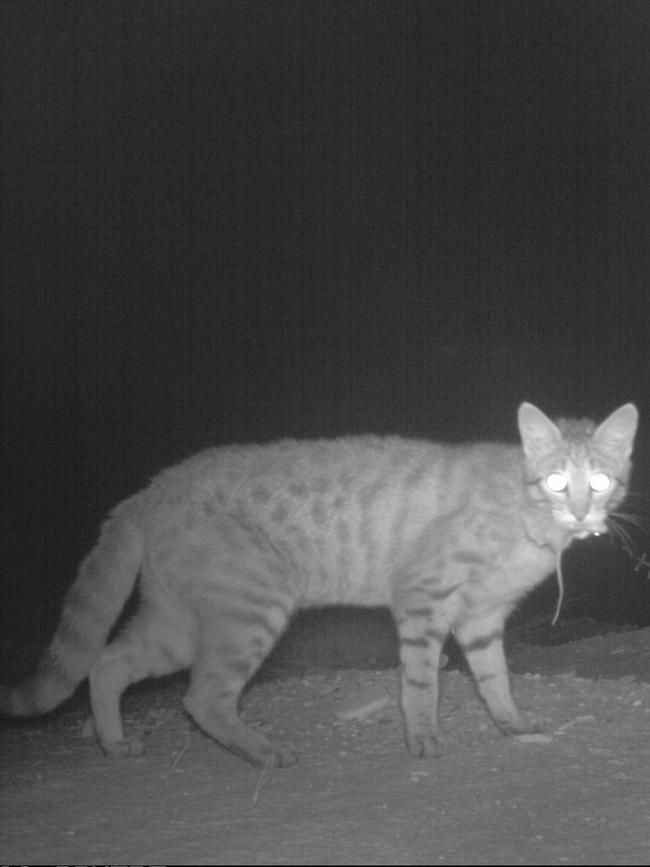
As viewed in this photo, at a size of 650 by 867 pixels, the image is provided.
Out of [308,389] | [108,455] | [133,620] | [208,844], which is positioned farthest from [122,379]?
[208,844]

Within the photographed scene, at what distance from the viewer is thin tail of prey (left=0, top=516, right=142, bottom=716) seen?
5027 mm

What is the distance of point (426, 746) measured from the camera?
462 cm

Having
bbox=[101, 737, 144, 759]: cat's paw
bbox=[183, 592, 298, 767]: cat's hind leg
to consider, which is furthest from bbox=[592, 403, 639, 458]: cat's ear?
bbox=[101, 737, 144, 759]: cat's paw

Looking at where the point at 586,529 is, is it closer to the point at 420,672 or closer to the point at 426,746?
the point at 420,672

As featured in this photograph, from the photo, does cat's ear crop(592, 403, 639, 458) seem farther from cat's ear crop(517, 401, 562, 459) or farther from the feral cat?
cat's ear crop(517, 401, 562, 459)

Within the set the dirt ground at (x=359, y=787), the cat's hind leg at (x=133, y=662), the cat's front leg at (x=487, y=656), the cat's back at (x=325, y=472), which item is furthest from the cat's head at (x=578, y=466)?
the cat's hind leg at (x=133, y=662)

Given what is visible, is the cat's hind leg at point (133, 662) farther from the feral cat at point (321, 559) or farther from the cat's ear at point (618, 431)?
the cat's ear at point (618, 431)

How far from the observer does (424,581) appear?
4.93 meters

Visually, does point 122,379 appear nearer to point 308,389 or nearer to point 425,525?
point 308,389

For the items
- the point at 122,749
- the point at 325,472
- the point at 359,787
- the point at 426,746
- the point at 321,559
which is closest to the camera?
the point at 359,787

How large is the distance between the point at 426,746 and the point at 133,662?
4.42 feet

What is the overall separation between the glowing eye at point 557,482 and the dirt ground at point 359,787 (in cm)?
103

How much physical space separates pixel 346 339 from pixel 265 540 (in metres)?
7.86

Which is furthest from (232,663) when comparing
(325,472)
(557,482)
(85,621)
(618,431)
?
(618,431)
